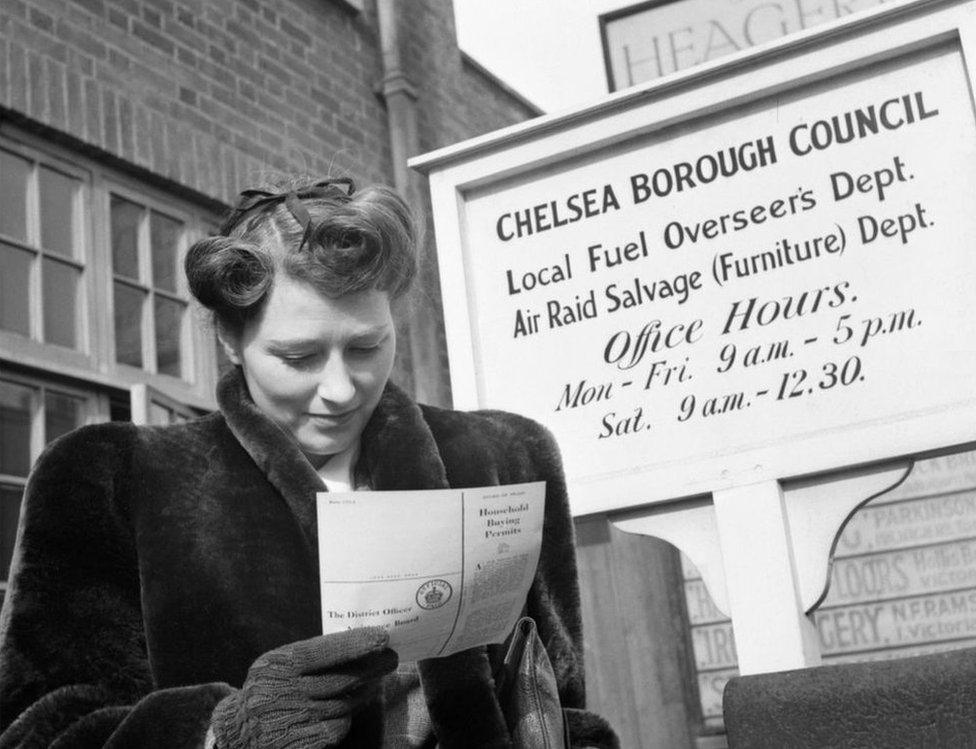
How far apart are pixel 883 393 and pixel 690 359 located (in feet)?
0.92

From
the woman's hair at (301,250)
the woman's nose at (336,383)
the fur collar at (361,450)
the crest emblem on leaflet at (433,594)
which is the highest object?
the woman's hair at (301,250)

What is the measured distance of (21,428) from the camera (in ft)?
11.5

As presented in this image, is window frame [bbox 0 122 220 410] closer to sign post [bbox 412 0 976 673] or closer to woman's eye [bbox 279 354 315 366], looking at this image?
sign post [bbox 412 0 976 673]

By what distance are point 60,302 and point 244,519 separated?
2.37 meters

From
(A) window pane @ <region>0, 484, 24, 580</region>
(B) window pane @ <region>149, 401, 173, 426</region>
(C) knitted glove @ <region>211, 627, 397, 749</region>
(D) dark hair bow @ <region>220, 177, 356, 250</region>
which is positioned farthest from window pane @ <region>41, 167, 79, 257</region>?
(C) knitted glove @ <region>211, 627, 397, 749</region>

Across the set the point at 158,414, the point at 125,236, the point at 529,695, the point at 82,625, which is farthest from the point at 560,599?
the point at 125,236

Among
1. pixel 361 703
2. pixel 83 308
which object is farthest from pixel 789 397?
pixel 83 308

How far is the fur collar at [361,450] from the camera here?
63.4 inches

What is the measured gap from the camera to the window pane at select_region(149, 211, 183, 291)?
13.5 ft

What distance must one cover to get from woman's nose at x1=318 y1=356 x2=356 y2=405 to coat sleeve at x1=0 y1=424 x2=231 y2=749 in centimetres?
28

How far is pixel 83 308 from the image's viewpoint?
3791 millimetres

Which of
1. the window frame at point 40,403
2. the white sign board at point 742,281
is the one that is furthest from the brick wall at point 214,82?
the white sign board at point 742,281

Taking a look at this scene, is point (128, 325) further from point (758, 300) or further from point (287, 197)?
point (758, 300)

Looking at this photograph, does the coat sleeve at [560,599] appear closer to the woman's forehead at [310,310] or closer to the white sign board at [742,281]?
the white sign board at [742,281]
